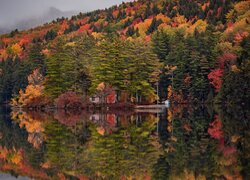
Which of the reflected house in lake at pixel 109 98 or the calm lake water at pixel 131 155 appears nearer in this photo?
the calm lake water at pixel 131 155

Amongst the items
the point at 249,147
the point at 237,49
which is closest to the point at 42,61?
the point at 237,49

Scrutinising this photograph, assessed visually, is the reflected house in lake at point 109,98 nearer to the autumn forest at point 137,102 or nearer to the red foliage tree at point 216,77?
the autumn forest at point 137,102

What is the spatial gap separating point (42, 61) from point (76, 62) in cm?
1706

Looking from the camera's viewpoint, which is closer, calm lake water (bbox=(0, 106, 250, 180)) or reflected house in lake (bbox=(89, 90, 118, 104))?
calm lake water (bbox=(0, 106, 250, 180))

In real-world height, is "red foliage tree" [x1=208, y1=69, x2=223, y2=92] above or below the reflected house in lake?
above

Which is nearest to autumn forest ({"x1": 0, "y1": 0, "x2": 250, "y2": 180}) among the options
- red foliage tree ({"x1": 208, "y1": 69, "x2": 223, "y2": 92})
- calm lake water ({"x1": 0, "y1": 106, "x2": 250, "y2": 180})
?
calm lake water ({"x1": 0, "y1": 106, "x2": 250, "y2": 180})

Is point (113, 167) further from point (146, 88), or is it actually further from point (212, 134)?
point (146, 88)

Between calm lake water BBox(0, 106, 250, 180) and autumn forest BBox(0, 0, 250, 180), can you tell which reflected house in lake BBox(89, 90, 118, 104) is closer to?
autumn forest BBox(0, 0, 250, 180)

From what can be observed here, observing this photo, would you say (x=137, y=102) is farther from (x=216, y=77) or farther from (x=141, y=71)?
(x=216, y=77)

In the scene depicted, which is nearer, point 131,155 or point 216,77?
point 131,155

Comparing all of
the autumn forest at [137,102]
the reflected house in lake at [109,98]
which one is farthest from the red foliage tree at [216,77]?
the reflected house in lake at [109,98]

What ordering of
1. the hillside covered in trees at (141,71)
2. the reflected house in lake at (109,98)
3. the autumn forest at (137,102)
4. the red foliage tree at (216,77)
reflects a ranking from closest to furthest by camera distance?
the autumn forest at (137,102) < the reflected house in lake at (109,98) < the hillside covered in trees at (141,71) < the red foliage tree at (216,77)

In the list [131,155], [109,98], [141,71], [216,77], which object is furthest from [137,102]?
[131,155]

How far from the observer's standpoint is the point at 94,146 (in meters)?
24.7
